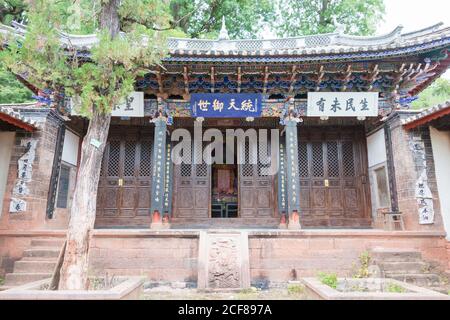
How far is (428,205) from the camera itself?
610 cm

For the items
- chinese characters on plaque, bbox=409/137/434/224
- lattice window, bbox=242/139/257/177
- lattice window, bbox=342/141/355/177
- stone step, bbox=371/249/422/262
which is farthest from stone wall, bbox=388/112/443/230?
lattice window, bbox=242/139/257/177

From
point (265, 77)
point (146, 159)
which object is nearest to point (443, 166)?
point (265, 77)

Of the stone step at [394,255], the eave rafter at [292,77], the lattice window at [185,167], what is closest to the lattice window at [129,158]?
the lattice window at [185,167]

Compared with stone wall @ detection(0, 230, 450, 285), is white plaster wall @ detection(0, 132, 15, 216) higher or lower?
higher

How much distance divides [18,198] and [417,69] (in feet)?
27.5

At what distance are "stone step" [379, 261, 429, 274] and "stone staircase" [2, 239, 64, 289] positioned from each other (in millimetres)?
5512

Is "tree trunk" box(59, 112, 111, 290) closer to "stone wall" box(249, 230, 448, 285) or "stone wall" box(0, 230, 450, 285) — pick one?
"stone wall" box(0, 230, 450, 285)

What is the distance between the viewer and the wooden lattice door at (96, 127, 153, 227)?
788 centimetres

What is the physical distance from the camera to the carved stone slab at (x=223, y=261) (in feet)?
16.4

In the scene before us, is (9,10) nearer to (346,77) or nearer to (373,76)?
(346,77)

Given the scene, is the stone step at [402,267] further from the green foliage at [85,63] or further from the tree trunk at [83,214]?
the green foliage at [85,63]
